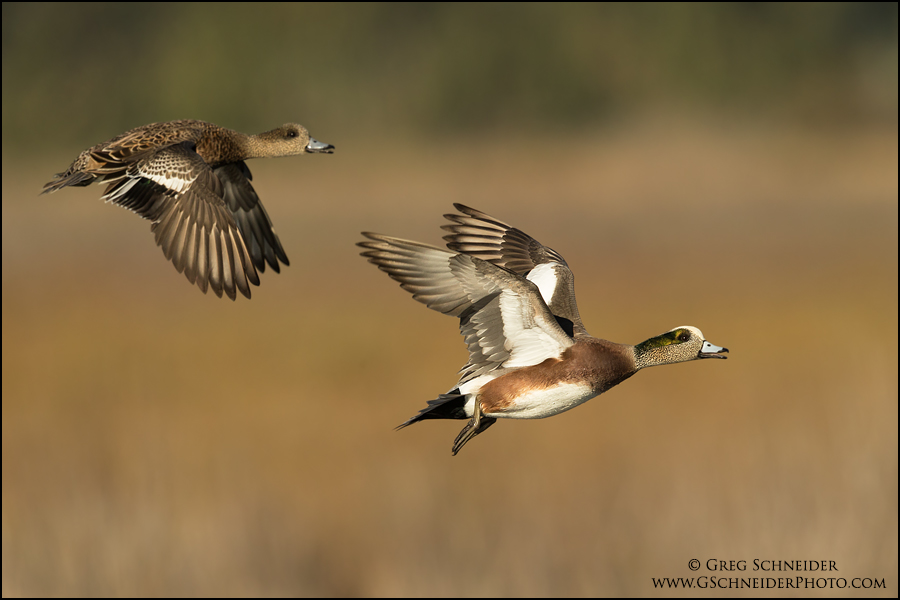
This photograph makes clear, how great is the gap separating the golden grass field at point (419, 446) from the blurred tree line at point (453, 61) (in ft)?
45.9

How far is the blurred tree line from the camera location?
119 feet

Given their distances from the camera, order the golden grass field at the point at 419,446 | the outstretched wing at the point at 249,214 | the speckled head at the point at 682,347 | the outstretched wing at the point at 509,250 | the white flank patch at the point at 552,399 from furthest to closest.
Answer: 1. the golden grass field at the point at 419,446
2. the outstretched wing at the point at 509,250
3. the outstretched wing at the point at 249,214
4. the speckled head at the point at 682,347
5. the white flank patch at the point at 552,399

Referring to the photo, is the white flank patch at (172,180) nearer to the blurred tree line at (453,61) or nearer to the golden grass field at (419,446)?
the golden grass field at (419,446)

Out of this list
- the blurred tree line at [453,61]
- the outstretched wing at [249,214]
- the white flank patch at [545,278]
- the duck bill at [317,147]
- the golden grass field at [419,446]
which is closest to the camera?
the outstretched wing at [249,214]

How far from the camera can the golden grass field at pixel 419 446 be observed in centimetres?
1295

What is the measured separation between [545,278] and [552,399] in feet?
3.63

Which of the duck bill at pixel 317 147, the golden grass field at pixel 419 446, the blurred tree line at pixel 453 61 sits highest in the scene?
the blurred tree line at pixel 453 61

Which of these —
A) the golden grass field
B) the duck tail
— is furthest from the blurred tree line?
the duck tail

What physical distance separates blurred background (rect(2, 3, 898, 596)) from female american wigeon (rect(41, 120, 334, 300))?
29.8ft

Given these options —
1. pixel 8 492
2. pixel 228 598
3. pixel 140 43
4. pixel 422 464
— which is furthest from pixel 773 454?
pixel 140 43

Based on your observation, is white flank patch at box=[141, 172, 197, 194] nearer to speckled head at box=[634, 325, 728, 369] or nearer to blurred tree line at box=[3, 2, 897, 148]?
speckled head at box=[634, 325, 728, 369]

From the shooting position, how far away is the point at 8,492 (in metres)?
14.8

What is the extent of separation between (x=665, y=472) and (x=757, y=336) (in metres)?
5.20

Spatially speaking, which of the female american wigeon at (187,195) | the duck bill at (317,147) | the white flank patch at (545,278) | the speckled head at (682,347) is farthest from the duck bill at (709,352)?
the duck bill at (317,147)
